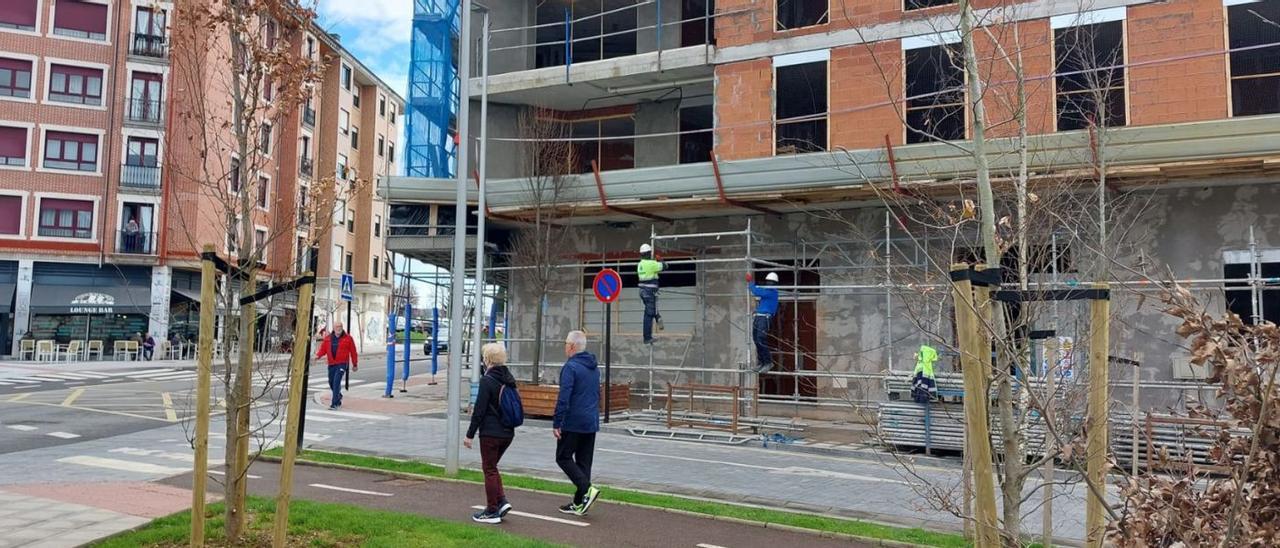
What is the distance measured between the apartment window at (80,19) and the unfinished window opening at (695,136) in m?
31.1

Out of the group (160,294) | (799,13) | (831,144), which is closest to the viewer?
(831,144)

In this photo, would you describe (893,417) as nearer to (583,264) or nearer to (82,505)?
(583,264)

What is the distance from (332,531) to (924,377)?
915 cm

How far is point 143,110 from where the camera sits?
3925cm

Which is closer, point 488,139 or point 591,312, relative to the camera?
point 591,312

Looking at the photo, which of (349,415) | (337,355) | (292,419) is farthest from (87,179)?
(292,419)

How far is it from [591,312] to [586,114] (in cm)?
521

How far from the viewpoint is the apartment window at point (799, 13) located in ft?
59.1

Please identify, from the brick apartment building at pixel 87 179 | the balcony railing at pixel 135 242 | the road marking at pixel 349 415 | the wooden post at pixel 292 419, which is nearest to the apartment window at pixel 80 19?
the brick apartment building at pixel 87 179

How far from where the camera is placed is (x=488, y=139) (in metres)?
21.5

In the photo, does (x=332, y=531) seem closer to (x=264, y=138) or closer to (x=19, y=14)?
(x=264, y=138)

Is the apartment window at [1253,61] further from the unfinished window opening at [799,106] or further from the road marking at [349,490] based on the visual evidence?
the road marking at [349,490]

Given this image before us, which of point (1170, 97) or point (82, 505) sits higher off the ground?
point (1170, 97)

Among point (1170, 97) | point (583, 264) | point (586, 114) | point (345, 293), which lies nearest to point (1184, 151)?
point (1170, 97)
